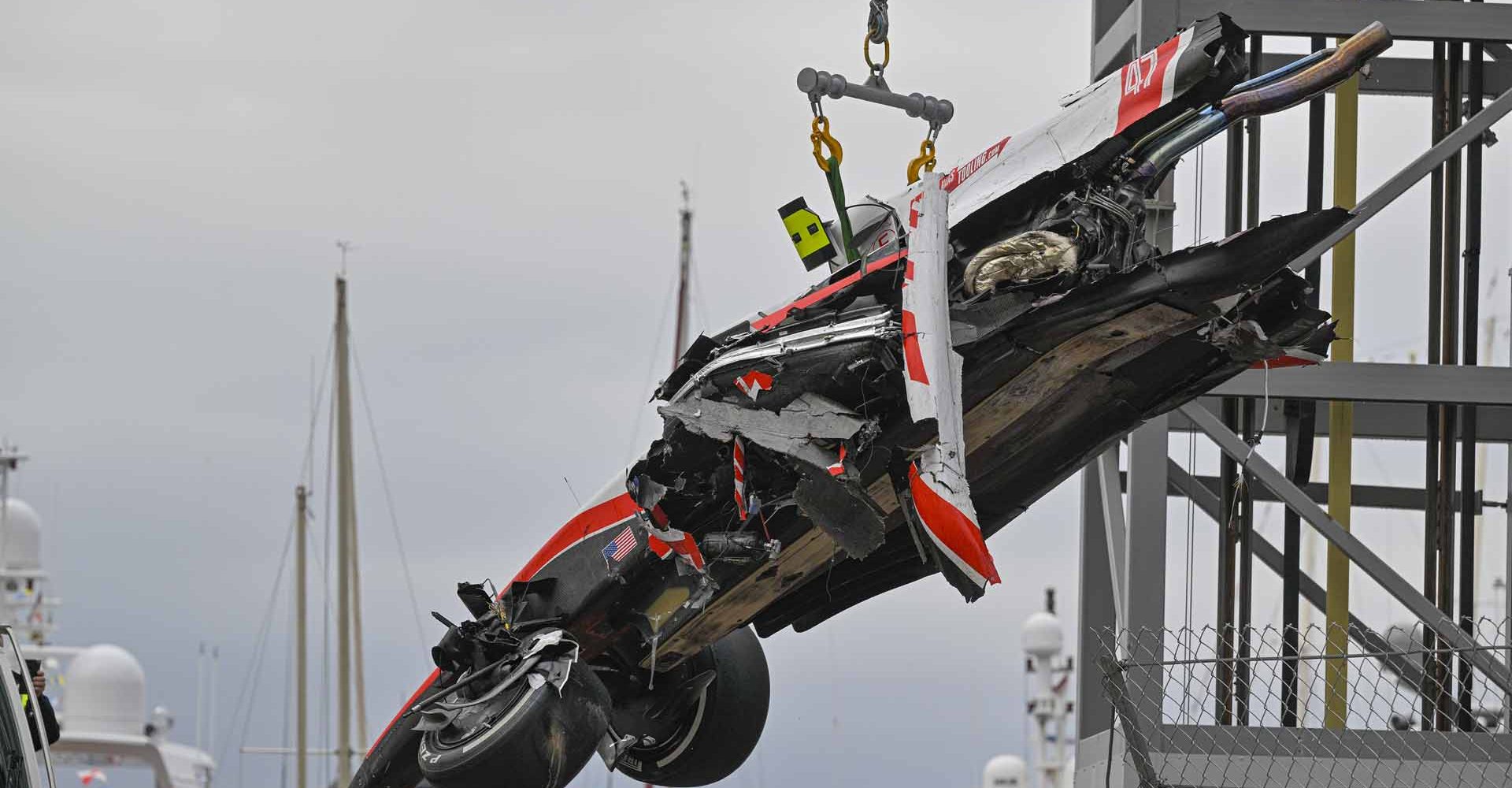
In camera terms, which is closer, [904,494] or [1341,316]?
[904,494]

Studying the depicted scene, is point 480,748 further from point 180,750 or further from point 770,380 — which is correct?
point 180,750

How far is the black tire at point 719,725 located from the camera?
12.0 meters

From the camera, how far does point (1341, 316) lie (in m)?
14.1

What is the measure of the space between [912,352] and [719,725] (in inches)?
169

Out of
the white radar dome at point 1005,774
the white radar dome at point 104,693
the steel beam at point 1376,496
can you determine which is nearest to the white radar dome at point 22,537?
the white radar dome at point 104,693

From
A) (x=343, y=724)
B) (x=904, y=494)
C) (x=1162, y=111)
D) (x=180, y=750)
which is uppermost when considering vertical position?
(x=1162, y=111)

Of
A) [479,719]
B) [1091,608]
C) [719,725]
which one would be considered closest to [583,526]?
[479,719]

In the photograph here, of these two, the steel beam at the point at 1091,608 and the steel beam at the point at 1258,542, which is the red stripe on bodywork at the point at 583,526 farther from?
the steel beam at the point at 1258,542

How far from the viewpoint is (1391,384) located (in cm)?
1305

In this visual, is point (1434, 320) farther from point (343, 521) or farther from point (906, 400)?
point (343, 521)

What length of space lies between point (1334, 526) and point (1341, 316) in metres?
1.95

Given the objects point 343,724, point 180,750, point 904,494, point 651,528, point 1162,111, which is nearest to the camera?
point 1162,111

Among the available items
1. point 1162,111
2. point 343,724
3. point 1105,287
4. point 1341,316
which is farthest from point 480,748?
point 343,724

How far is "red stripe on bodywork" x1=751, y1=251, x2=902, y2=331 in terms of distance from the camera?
9.02m
